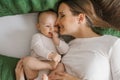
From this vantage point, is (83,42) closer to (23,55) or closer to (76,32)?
(76,32)

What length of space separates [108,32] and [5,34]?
0.57 meters

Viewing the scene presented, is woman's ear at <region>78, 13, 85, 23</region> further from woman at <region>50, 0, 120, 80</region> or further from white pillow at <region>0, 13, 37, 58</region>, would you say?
white pillow at <region>0, 13, 37, 58</region>

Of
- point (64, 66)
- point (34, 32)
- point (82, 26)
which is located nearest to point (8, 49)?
point (34, 32)

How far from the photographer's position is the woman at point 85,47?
50.6 inches

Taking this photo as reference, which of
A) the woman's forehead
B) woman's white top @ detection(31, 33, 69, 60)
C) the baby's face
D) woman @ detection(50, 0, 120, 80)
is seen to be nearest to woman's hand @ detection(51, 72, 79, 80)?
woman @ detection(50, 0, 120, 80)

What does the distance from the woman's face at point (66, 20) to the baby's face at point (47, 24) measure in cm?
4

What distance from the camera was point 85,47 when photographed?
1.35 m

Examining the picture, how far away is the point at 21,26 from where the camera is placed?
54.8 inches

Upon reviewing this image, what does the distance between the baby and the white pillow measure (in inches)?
2.2

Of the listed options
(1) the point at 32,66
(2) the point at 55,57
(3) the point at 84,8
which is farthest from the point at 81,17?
(1) the point at 32,66

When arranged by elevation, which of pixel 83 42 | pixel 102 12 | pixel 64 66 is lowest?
pixel 64 66

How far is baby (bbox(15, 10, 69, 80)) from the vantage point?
4.25ft

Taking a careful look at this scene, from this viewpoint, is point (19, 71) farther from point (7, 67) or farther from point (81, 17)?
point (81, 17)

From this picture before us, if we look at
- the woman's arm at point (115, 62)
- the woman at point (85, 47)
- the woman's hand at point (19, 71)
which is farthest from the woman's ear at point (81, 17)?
the woman's hand at point (19, 71)
